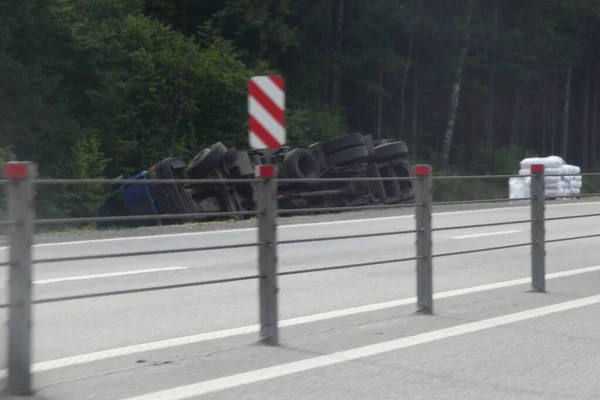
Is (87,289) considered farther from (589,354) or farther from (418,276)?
(589,354)

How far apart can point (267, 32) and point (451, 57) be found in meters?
15.6

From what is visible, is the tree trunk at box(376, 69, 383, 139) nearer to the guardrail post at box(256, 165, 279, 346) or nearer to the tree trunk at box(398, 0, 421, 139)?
the tree trunk at box(398, 0, 421, 139)

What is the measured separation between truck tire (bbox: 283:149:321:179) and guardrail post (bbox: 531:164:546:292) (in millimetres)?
15434

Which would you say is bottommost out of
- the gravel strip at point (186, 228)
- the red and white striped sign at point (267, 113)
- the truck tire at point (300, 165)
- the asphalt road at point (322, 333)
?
the asphalt road at point (322, 333)

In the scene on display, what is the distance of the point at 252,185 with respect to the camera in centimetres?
2555

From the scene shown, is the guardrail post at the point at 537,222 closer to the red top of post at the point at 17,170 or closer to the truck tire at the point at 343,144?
the red top of post at the point at 17,170

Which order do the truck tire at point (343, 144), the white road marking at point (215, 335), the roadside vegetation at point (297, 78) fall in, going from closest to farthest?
the white road marking at point (215, 335) → the truck tire at point (343, 144) → the roadside vegetation at point (297, 78)

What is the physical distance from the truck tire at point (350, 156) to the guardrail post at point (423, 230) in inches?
729

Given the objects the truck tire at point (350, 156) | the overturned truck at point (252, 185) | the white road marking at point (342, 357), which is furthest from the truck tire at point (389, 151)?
the white road marking at point (342, 357)

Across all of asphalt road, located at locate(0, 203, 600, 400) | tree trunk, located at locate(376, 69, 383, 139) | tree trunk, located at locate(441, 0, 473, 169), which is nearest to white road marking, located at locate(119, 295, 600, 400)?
asphalt road, located at locate(0, 203, 600, 400)

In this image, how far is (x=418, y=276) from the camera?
928cm

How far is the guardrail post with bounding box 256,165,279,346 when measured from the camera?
25.1 ft

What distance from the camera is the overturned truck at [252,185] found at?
24.1 m

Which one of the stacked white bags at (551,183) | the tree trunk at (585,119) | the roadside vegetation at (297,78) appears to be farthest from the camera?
the tree trunk at (585,119)
